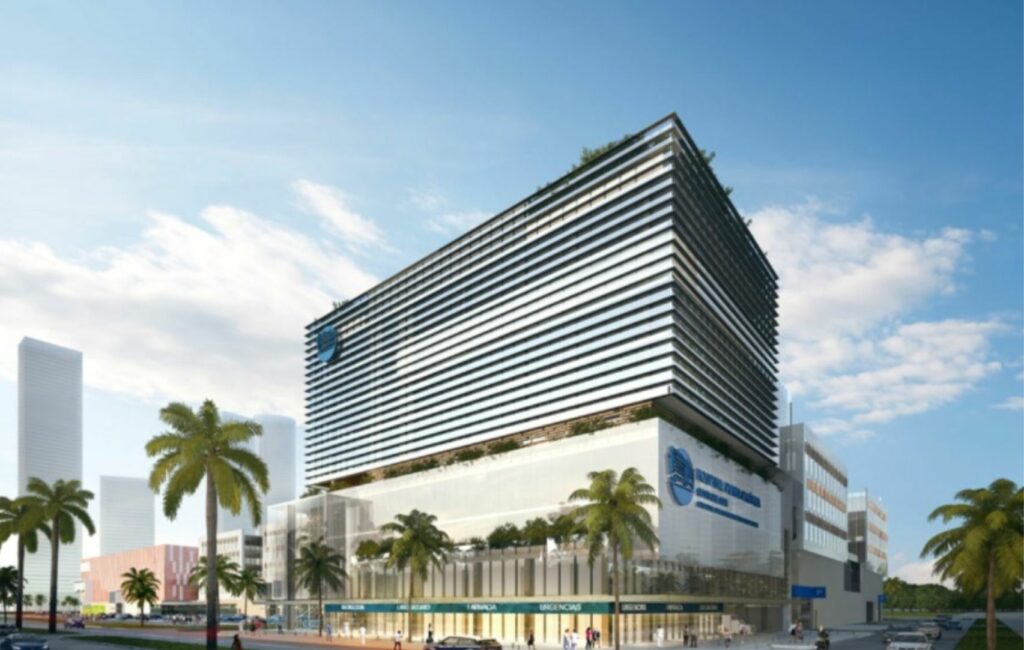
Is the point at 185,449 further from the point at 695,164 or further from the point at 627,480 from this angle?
the point at 695,164

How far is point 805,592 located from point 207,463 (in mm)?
83908

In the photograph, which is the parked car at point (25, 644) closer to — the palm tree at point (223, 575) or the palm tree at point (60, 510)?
the palm tree at point (60, 510)

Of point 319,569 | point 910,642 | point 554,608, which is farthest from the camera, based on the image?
point 319,569

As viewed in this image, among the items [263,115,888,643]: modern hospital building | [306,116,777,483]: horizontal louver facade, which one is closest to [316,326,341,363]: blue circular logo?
[306,116,777,483]: horizontal louver facade

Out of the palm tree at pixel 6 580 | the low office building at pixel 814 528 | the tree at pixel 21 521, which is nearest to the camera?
the tree at pixel 21 521

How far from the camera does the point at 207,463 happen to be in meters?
52.0

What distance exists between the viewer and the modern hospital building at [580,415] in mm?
82000

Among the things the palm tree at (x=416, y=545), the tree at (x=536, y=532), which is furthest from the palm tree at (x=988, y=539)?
the palm tree at (x=416, y=545)

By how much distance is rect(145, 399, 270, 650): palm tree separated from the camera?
2021 inches

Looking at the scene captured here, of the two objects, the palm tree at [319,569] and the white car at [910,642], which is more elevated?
the white car at [910,642]

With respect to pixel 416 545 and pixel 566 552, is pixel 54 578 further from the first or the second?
pixel 566 552

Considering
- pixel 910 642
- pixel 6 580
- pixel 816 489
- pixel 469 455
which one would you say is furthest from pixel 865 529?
pixel 6 580

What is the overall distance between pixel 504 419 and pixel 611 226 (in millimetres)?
24308

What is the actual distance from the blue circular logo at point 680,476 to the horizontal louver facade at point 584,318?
5.03 m
